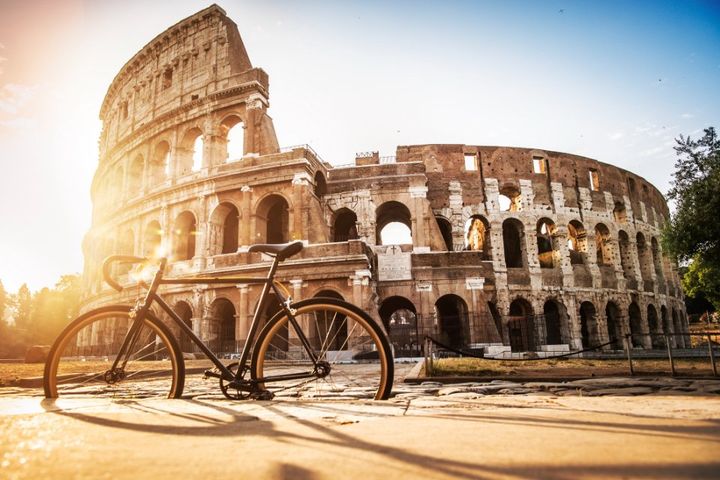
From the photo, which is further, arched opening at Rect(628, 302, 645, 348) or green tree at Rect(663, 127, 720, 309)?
arched opening at Rect(628, 302, 645, 348)

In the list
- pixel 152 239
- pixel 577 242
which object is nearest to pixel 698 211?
pixel 577 242

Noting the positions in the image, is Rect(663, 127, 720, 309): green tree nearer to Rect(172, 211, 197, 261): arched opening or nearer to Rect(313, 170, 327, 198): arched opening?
Rect(313, 170, 327, 198): arched opening

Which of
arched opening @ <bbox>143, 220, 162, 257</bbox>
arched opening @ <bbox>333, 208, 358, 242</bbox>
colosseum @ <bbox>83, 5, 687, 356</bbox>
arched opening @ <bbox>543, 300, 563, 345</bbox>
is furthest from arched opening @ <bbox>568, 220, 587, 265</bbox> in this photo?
arched opening @ <bbox>143, 220, 162, 257</bbox>

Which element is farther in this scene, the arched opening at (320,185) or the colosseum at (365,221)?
the arched opening at (320,185)

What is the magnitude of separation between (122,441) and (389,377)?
1800 mm

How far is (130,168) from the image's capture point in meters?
22.9

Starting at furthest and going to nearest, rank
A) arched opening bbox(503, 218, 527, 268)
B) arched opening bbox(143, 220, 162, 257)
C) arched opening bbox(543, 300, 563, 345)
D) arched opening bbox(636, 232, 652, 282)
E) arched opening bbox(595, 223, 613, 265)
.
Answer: arched opening bbox(636, 232, 652, 282) → arched opening bbox(595, 223, 613, 265) → arched opening bbox(503, 218, 527, 268) → arched opening bbox(543, 300, 563, 345) → arched opening bbox(143, 220, 162, 257)

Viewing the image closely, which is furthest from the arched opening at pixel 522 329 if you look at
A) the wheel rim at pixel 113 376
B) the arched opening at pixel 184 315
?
the wheel rim at pixel 113 376

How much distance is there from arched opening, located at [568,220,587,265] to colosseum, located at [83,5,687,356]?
0.40 feet

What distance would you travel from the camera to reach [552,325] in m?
22.0

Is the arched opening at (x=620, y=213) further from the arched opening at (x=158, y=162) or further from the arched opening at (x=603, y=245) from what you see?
the arched opening at (x=158, y=162)

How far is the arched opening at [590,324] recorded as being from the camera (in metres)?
21.5

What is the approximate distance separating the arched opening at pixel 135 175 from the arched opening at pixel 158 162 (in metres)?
1.27

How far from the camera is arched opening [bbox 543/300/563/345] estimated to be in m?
21.3
